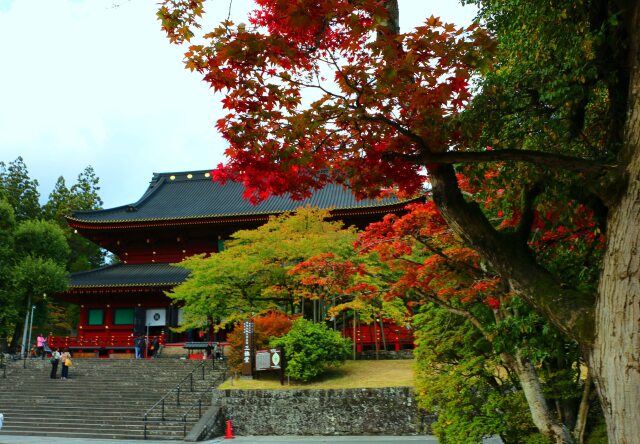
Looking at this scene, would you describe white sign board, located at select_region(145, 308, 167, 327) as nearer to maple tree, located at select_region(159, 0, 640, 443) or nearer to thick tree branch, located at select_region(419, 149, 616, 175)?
maple tree, located at select_region(159, 0, 640, 443)

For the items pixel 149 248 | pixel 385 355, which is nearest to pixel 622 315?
pixel 385 355

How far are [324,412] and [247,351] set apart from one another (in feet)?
11.5

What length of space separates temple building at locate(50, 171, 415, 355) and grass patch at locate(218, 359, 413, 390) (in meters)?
9.77

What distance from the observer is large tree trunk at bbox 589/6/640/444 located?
395cm

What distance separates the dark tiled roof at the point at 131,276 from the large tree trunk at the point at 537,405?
70.6 feet

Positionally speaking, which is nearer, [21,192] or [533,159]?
[533,159]

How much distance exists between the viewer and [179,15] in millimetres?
6227

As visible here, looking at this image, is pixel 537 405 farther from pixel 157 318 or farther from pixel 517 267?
pixel 157 318

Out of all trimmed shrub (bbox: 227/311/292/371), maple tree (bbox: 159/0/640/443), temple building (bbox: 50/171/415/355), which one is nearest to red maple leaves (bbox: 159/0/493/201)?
maple tree (bbox: 159/0/640/443)

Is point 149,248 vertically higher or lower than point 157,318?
higher

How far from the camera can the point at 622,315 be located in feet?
13.3

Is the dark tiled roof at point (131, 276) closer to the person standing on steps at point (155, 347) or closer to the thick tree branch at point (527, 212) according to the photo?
the person standing on steps at point (155, 347)

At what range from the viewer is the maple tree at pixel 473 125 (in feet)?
14.0

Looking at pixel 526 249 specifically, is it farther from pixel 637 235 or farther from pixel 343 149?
pixel 343 149
